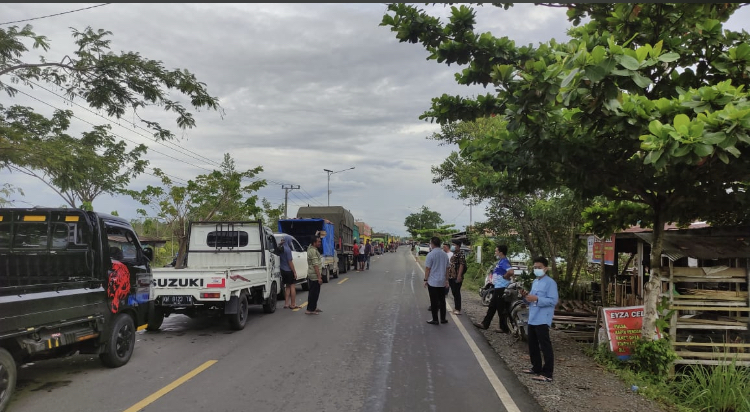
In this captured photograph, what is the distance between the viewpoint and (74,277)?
20.9 feet

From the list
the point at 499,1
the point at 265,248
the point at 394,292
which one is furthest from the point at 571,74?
the point at 394,292

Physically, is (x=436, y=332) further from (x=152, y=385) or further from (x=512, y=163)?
(x=152, y=385)

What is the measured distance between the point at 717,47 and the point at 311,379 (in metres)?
6.28

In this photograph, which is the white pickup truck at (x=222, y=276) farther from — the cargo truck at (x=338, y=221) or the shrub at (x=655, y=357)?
the cargo truck at (x=338, y=221)

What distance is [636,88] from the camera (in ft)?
15.5

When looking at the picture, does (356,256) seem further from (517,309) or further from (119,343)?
(119,343)

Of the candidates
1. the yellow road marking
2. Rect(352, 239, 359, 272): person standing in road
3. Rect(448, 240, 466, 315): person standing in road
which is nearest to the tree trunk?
Rect(448, 240, 466, 315): person standing in road

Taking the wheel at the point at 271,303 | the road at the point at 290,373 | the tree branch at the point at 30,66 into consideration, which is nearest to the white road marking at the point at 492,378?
the road at the point at 290,373

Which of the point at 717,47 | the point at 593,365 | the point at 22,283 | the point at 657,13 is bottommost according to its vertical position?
the point at 593,365

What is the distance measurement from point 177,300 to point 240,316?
1171 mm

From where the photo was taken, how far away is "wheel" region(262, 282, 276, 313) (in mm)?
11026

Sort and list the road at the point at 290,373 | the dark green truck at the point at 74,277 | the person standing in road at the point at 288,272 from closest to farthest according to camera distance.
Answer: the road at the point at 290,373
the dark green truck at the point at 74,277
the person standing in road at the point at 288,272

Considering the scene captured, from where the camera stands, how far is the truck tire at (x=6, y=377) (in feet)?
15.0

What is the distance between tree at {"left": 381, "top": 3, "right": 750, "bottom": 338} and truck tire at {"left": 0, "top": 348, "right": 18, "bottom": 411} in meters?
5.72
